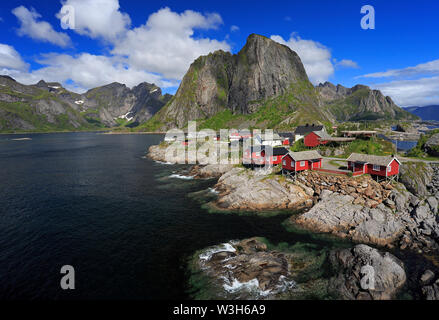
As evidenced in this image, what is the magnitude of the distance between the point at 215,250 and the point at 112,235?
1716 cm

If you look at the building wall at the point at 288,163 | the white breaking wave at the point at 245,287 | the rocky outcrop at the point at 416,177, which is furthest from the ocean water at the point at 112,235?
the rocky outcrop at the point at 416,177

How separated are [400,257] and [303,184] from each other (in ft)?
78.1

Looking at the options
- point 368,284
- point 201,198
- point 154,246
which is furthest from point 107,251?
point 368,284

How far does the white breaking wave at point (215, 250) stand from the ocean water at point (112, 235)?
4.22ft

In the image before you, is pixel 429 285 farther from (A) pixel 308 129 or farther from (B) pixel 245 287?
(A) pixel 308 129

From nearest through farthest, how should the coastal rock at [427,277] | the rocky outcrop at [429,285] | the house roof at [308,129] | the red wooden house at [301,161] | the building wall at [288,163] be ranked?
1. the rocky outcrop at [429,285]
2. the coastal rock at [427,277]
3. the red wooden house at [301,161]
4. the building wall at [288,163]
5. the house roof at [308,129]

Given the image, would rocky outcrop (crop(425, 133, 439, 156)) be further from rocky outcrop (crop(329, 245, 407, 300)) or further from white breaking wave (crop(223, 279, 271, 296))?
white breaking wave (crop(223, 279, 271, 296))

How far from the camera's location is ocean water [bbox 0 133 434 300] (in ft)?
80.7

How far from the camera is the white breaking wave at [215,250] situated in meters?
29.2

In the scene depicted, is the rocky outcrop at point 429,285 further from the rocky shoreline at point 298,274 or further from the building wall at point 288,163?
the building wall at point 288,163

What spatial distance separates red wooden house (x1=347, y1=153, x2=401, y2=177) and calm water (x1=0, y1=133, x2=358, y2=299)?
2057cm
